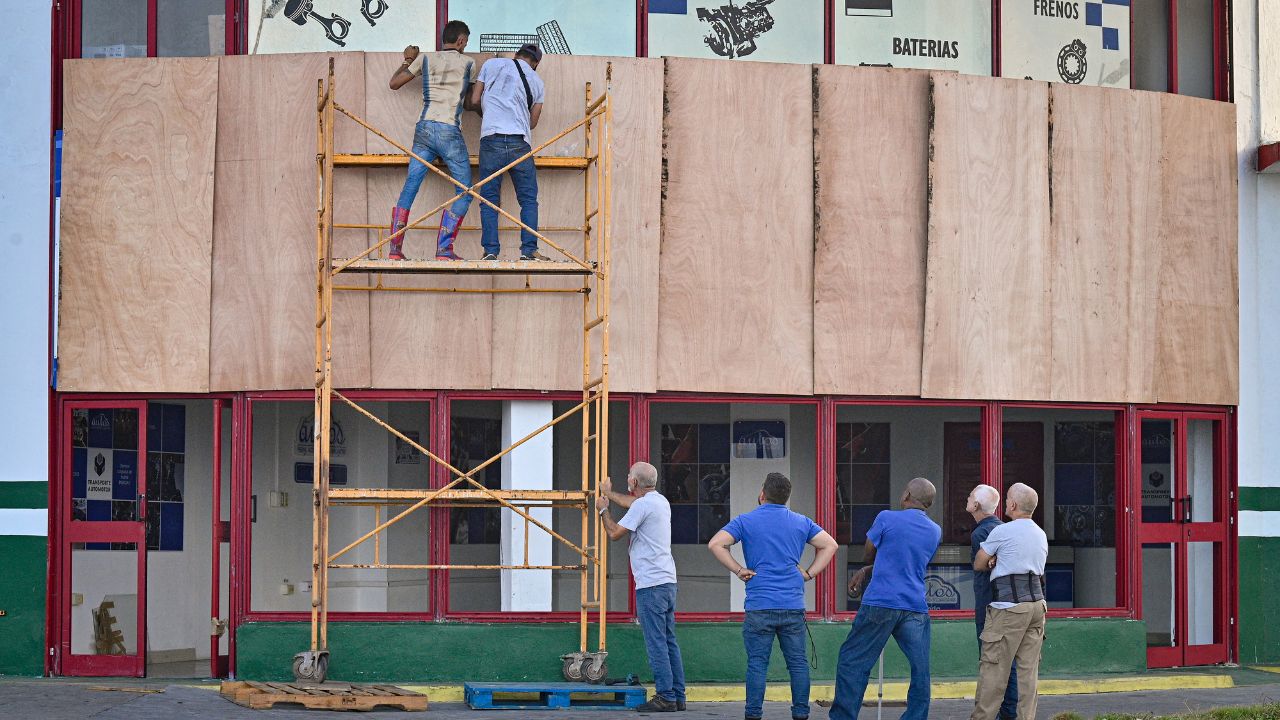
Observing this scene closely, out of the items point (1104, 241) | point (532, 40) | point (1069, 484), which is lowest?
point (1069, 484)

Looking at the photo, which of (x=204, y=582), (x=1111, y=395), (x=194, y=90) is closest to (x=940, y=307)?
→ (x=1111, y=395)

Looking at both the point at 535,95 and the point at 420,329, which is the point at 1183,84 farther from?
the point at 420,329

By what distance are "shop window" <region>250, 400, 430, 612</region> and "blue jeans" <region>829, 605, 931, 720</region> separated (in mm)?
5676

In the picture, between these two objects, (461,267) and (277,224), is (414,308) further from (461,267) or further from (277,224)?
(277,224)

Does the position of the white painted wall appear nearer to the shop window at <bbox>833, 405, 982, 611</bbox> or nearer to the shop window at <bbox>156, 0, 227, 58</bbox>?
the shop window at <bbox>156, 0, 227, 58</bbox>

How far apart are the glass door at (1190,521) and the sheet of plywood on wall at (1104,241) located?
91cm

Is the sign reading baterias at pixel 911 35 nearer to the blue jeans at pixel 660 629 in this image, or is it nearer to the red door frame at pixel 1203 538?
the red door frame at pixel 1203 538

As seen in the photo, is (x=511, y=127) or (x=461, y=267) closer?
(x=461, y=267)

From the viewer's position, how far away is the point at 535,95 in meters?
13.9

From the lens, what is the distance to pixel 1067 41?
1547cm

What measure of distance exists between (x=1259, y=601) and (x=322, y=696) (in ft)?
30.7

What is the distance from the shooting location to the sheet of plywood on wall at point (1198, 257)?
15.3m

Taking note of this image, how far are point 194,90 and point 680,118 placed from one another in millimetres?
4320

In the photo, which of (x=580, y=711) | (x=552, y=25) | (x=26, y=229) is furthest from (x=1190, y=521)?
(x=26, y=229)
